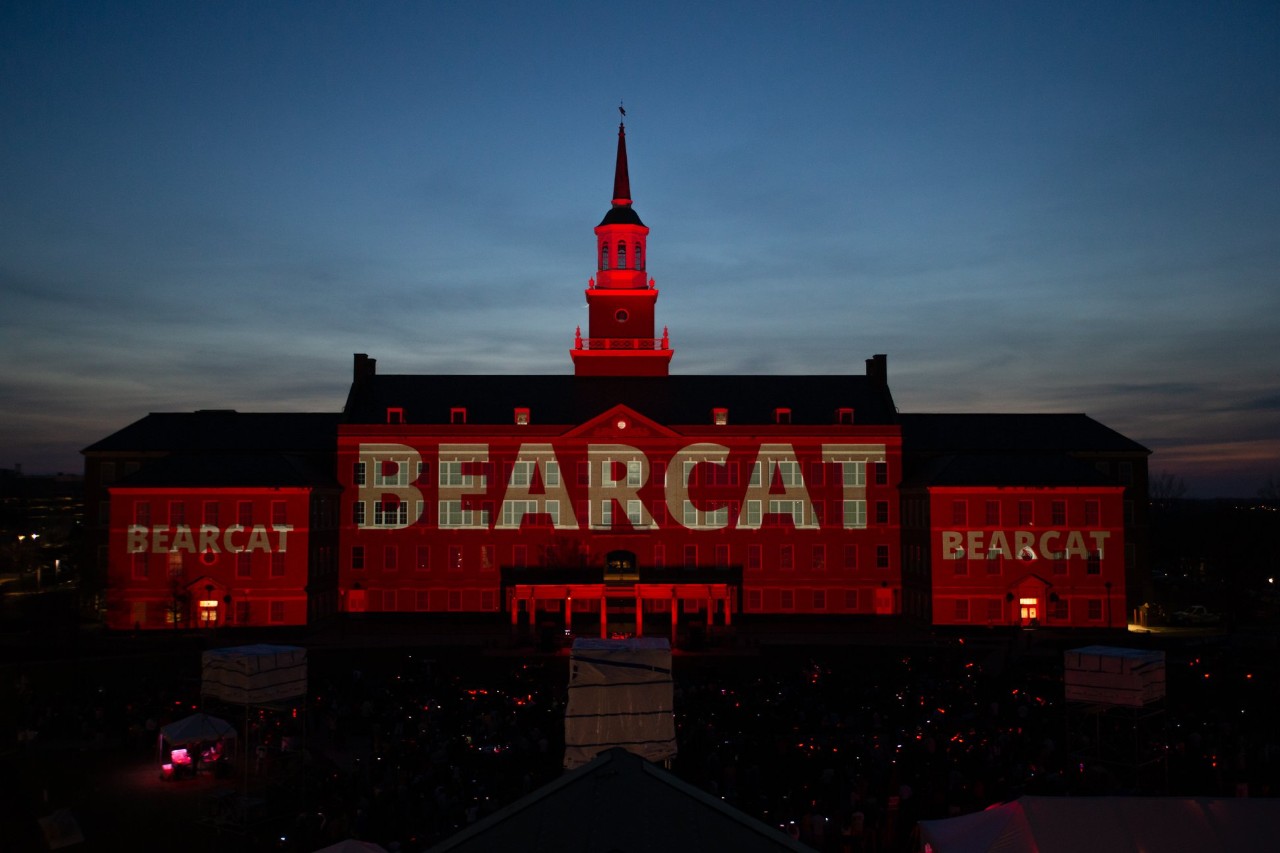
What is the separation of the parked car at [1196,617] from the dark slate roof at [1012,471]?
973cm

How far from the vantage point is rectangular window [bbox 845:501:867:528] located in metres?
55.8

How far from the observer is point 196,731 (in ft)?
80.1

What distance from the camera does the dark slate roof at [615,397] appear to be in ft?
188

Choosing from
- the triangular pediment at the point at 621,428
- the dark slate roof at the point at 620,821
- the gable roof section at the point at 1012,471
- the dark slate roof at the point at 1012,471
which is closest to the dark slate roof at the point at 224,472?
the triangular pediment at the point at 621,428

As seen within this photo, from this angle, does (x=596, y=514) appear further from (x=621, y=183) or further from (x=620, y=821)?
(x=620, y=821)

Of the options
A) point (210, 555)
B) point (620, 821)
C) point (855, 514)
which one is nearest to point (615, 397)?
point (855, 514)

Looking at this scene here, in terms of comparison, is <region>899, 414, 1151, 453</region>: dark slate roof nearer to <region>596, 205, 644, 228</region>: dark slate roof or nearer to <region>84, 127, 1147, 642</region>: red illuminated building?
<region>84, 127, 1147, 642</region>: red illuminated building

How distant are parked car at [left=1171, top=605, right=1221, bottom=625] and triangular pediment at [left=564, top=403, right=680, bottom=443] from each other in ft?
92.4

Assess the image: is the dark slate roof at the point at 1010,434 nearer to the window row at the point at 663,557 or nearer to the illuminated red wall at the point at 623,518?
the illuminated red wall at the point at 623,518

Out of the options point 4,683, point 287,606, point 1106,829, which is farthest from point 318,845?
point 287,606

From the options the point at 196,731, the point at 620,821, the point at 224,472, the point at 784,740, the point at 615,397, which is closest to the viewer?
the point at 620,821

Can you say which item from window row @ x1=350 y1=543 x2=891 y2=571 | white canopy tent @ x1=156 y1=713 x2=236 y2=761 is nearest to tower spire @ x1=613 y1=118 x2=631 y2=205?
window row @ x1=350 y1=543 x2=891 y2=571

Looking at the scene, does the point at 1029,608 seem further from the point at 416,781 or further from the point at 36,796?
the point at 36,796

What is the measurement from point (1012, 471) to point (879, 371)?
33.9 ft
